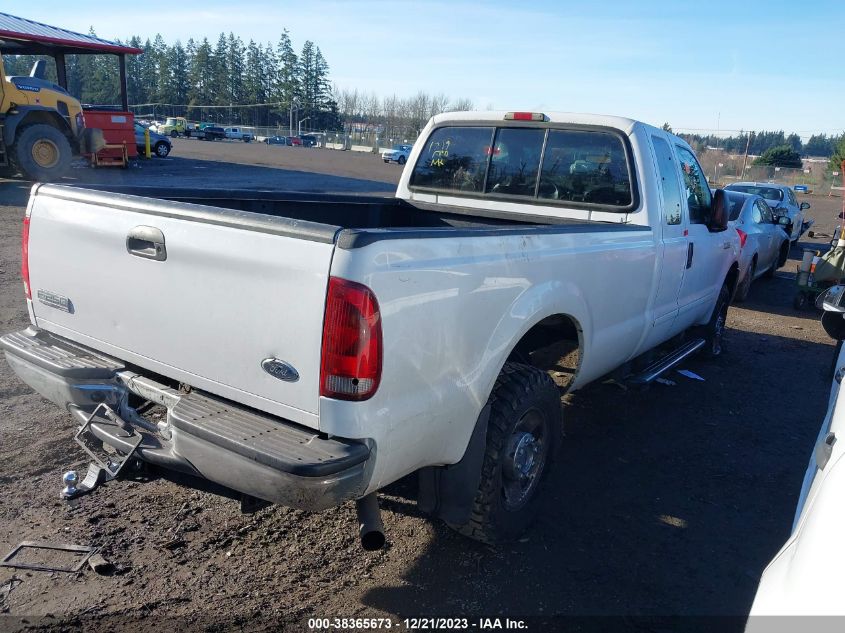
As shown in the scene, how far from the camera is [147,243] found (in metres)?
2.85

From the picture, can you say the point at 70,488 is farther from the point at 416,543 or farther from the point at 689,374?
the point at 689,374

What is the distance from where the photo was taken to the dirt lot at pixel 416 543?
2.92 meters

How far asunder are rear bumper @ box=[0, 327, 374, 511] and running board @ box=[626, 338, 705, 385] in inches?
116

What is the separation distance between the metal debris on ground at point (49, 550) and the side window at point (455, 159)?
11.9 ft

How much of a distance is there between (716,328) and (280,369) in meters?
→ 5.66

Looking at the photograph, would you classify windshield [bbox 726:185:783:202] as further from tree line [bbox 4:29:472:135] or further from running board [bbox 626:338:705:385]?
tree line [bbox 4:29:472:135]

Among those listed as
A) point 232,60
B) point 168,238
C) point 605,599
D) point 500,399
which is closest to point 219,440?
point 168,238

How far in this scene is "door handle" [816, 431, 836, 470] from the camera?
2.37m

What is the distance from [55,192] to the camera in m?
3.29

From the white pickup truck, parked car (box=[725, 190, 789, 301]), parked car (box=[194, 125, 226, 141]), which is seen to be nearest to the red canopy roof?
the white pickup truck

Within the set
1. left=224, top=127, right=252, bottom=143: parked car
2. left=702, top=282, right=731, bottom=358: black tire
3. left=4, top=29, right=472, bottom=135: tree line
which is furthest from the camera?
left=4, top=29, right=472, bottom=135: tree line

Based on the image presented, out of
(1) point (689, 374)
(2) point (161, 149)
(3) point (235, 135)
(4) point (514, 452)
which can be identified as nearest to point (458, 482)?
(4) point (514, 452)

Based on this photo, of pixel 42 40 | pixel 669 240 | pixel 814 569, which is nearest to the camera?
pixel 814 569

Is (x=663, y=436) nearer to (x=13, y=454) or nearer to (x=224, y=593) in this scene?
(x=224, y=593)
